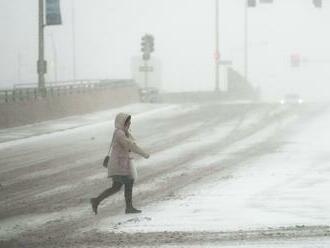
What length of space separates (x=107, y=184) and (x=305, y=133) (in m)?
13.3

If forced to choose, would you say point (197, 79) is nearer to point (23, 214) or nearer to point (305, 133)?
point (305, 133)

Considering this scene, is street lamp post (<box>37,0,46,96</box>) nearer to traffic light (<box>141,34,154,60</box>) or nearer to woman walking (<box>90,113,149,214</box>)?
traffic light (<box>141,34,154,60</box>)

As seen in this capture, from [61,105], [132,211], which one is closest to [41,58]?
[61,105]

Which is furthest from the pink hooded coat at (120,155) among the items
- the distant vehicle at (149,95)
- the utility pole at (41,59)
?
the distant vehicle at (149,95)

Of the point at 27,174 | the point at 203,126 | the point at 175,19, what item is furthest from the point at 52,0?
the point at 175,19

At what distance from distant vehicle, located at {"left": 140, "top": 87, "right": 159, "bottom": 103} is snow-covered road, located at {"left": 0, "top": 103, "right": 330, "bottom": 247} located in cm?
1634

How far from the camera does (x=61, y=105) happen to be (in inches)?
1428

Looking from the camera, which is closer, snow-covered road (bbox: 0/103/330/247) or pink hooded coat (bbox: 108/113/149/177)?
snow-covered road (bbox: 0/103/330/247)

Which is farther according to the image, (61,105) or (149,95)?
(149,95)

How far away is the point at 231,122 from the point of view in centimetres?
3359

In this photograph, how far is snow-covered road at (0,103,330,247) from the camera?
37.9 ft

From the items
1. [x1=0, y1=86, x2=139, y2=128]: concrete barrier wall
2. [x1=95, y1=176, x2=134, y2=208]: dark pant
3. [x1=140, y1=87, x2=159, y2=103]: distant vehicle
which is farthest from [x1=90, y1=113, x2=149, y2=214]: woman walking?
[x1=140, y1=87, x2=159, y2=103]: distant vehicle

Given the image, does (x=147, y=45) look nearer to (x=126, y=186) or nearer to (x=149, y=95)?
(x=149, y=95)

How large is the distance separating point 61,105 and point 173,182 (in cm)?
2043
